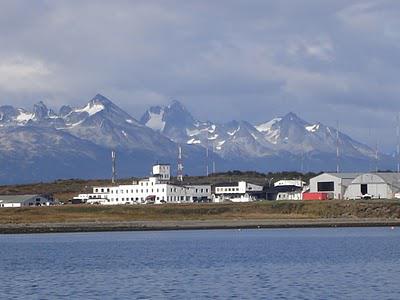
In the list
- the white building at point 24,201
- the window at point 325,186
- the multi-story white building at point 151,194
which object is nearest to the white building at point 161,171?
the multi-story white building at point 151,194

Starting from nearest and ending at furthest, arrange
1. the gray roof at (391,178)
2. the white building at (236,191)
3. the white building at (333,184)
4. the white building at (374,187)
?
the white building at (374,187) → the gray roof at (391,178) → the white building at (333,184) → the white building at (236,191)

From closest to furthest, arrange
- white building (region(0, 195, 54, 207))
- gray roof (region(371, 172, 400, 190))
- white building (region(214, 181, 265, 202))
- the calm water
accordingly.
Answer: the calm water, gray roof (region(371, 172, 400, 190)), white building (region(0, 195, 54, 207)), white building (region(214, 181, 265, 202))

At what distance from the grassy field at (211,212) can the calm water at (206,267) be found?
24645mm

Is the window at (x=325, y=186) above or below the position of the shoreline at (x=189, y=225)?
above

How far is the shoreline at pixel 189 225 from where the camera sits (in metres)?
110

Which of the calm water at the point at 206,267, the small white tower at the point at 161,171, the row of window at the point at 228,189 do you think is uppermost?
the small white tower at the point at 161,171

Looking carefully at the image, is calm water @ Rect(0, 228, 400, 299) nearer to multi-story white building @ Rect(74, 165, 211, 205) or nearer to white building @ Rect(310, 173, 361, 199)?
white building @ Rect(310, 173, 361, 199)

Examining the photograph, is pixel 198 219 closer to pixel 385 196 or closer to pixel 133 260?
pixel 385 196

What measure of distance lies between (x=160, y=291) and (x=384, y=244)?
3394cm

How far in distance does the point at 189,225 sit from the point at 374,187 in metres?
39.5

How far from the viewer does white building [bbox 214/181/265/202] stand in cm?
16325

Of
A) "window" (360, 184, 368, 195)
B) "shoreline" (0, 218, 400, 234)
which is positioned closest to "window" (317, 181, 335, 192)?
"window" (360, 184, 368, 195)

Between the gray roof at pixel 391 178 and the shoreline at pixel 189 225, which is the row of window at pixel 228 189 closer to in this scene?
the gray roof at pixel 391 178

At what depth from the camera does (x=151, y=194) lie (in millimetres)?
160625
